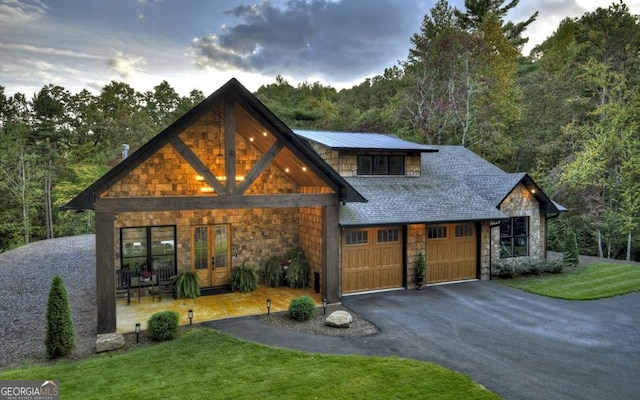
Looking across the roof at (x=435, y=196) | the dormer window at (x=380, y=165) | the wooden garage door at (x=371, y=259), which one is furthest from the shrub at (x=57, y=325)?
the dormer window at (x=380, y=165)

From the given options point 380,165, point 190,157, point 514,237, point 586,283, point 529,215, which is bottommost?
point 586,283

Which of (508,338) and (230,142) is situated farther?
(230,142)

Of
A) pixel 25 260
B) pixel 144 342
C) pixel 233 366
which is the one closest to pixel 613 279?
pixel 233 366

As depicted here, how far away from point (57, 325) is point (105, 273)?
142cm

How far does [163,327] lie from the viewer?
8.41 meters

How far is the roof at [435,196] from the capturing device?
12.6m

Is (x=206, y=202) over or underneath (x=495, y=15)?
underneath

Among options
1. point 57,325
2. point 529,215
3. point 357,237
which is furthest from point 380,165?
point 57,325

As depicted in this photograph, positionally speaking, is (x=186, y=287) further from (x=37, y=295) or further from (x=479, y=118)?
(x=479, y=118)

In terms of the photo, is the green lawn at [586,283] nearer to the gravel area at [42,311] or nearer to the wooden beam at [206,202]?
the gravel area at [42,311]

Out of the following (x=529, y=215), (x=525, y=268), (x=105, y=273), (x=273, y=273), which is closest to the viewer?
(x=105, y=273)

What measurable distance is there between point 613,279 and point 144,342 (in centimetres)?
1621

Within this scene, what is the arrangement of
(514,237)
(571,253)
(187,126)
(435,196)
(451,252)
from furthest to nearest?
(571,253), (514,237), (435,196), (451,252), (187,126)

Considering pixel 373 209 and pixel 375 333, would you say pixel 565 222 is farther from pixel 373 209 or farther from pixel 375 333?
pixel 375 333
